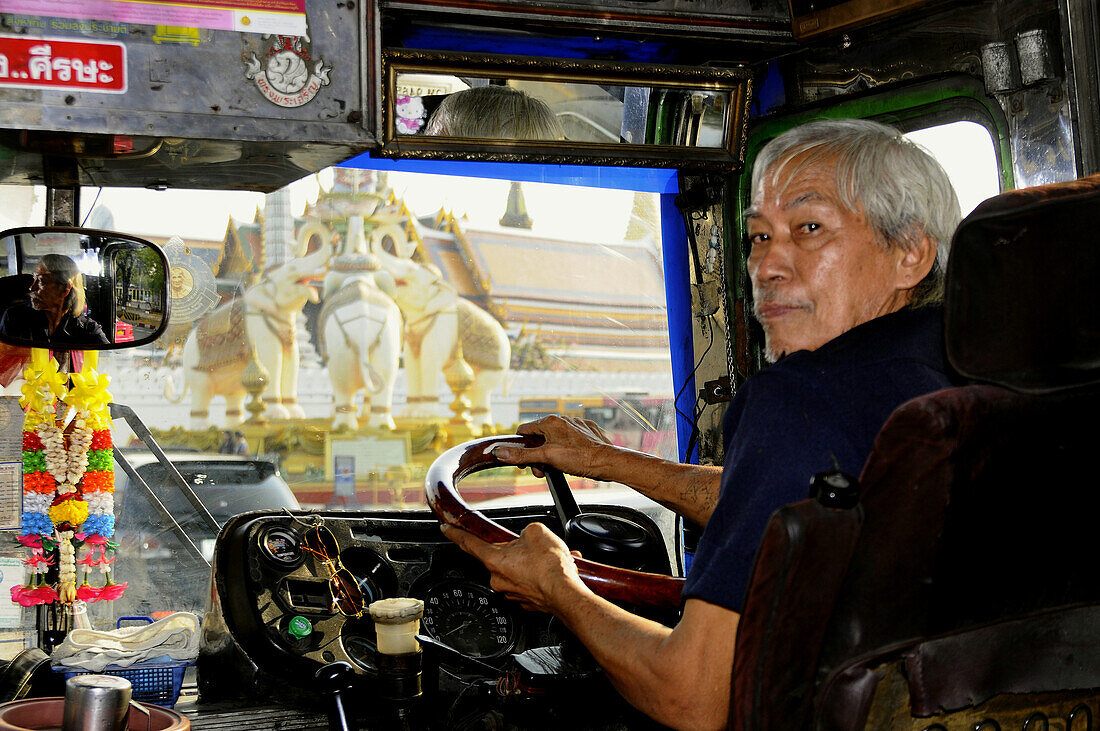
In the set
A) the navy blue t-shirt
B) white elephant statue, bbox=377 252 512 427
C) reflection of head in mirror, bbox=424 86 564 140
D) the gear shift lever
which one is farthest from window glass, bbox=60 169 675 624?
the navy blue t-shirt

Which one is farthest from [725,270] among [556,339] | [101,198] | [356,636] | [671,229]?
[556,339]

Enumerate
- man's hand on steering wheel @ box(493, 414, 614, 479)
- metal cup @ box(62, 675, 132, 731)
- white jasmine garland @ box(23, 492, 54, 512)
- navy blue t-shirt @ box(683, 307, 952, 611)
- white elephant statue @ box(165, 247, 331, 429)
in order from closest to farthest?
1. navy blue t-shirt @ box(683, 307, 952, 611)
2. metal cup @ box(62, 675, 132, 731)
3. man's hand on steering wheel @ box(493, 414, 614, 479)
4. white jasmine garland @ box(23, 492, 54, 512)
5. white elephant statue @ box(165, 247, 331, 429)

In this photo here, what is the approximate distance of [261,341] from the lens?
7.25m

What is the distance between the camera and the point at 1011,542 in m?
0.98

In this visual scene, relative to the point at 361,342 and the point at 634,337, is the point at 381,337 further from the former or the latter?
the point at 634,337

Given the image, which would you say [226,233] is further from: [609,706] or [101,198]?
[609,706]

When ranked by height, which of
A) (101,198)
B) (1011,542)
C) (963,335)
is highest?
(101,198)

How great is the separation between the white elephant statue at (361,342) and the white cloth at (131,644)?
5.13m

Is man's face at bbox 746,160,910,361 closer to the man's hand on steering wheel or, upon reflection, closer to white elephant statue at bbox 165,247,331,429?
the man's hand on steering wheel

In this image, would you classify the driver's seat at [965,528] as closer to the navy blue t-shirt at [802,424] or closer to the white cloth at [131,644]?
the navy blue t-shirt at [802,424]

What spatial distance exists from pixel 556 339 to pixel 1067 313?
16.8ft

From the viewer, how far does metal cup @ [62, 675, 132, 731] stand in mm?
1537

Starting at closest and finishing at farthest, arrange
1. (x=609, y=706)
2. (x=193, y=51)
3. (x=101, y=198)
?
(x=609, y=706), (x=193, y=51), (x=101, y=198)

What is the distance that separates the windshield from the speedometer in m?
2.27
